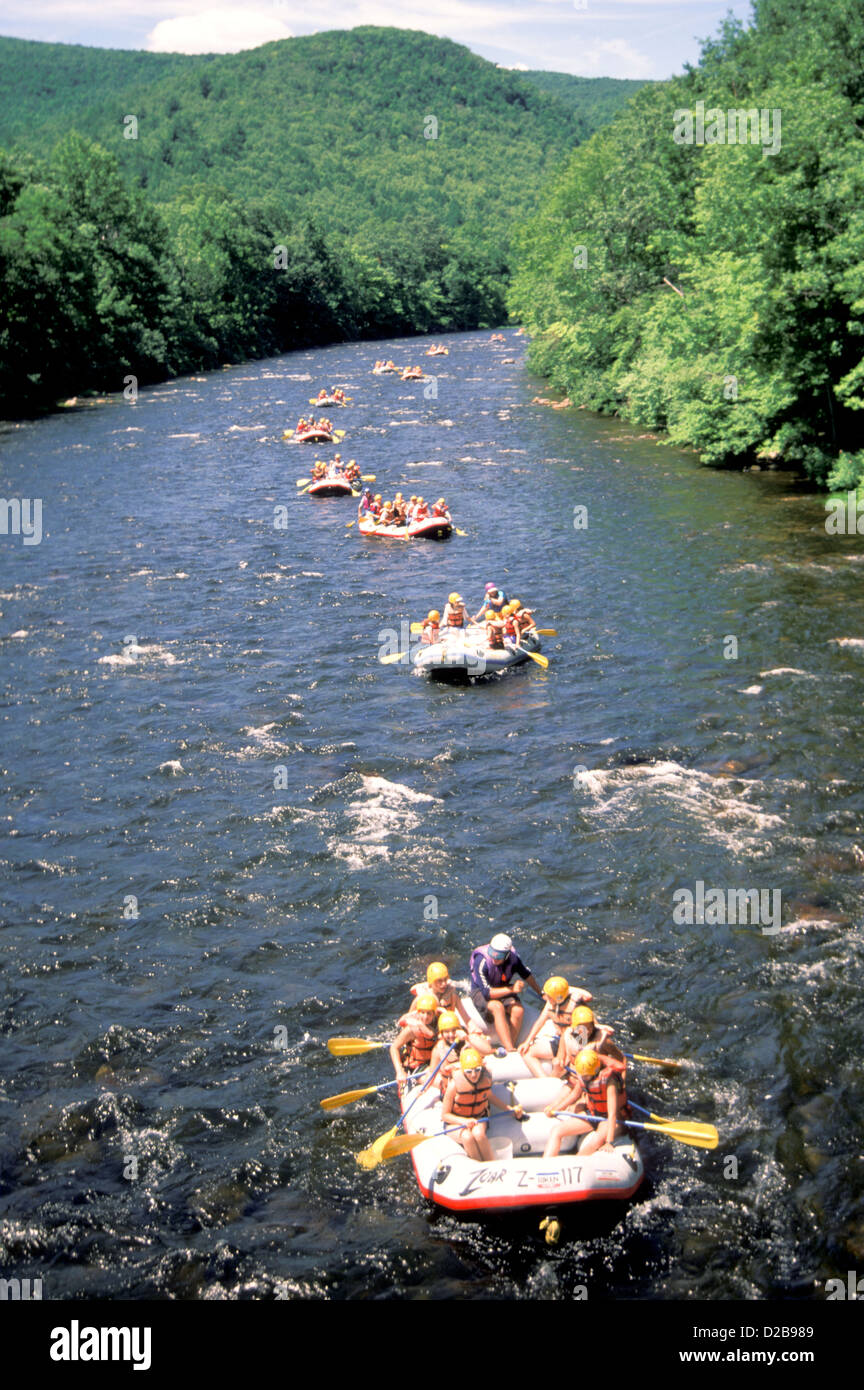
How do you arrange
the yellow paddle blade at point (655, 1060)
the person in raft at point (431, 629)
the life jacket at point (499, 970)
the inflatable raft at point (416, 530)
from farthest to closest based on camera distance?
the inflatable raft at point (416, 530) → the person in raft at point (431, 629) → the life jacket at point (499, 970) → the yellow paddle blade at point (655, 1060)

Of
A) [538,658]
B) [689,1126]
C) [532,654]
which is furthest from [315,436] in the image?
[689,1126]

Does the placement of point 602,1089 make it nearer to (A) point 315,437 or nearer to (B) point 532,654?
(B) point 532,654

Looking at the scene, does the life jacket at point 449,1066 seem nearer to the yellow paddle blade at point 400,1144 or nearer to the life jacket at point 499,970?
the yellow paddle blade at point 400,1144

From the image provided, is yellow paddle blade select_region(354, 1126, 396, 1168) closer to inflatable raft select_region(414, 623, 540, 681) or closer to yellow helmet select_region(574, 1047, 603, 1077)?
yellow helmet select_region(574, 1047, 603, 1077)

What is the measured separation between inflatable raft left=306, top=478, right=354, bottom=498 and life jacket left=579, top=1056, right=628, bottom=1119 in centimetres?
3260

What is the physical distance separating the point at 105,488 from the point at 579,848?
3272cm

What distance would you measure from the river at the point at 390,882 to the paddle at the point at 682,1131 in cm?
45

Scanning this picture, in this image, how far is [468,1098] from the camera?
11664 millimetres

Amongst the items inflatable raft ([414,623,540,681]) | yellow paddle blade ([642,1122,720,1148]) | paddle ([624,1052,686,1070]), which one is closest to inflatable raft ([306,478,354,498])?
inflatable raft ([414,623,540,681])

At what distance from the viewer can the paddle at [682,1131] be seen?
11.4 meters

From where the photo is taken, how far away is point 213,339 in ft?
304

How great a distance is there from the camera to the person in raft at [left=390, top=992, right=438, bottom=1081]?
41.2 ft

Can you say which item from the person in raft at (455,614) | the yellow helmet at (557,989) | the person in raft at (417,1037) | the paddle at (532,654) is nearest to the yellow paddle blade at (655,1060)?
the yellow helmet at (557,989)

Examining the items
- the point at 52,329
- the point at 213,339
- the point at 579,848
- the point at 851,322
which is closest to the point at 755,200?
the point at 851,322
